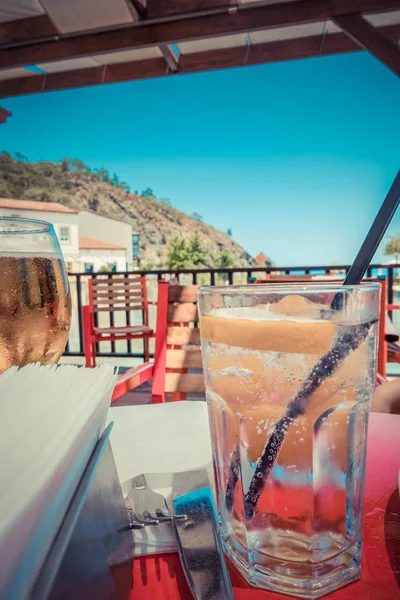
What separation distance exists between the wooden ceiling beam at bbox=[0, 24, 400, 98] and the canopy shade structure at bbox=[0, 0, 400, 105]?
0.01 meters

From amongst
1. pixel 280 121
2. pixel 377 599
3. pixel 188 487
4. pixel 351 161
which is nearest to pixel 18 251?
pixel 188 487

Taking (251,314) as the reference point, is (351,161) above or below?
above

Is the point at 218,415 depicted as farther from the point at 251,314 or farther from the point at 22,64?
the point at 22,64

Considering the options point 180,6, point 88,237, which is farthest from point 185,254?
point 180,6

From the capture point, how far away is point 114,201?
53906 millimetres

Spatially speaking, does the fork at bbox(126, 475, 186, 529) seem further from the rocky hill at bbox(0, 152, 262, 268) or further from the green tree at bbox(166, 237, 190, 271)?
the green tree at bbox(166, 237, 190, 271)

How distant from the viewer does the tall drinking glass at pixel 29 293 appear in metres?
0.47

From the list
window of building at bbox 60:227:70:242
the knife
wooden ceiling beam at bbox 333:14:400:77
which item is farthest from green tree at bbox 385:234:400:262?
window of building at bbox 60:227:70:242

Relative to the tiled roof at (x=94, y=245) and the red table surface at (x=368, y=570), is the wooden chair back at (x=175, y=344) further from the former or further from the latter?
the tiled roof at (x=94, y=245)

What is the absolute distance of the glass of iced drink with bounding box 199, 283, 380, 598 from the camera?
36 cm

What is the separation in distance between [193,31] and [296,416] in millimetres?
4115

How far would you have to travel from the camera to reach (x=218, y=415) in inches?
16.9

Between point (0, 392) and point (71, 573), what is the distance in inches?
5.8

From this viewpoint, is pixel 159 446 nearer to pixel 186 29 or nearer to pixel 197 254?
pixel 186 29
